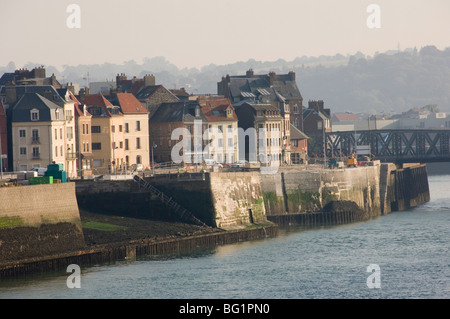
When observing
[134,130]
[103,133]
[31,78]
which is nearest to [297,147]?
[134,130]

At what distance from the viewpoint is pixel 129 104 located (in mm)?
142250

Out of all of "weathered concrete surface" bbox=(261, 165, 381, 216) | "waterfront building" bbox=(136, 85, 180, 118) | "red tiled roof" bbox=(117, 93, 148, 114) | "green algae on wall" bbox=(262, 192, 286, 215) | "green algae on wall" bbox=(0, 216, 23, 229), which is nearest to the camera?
"green algae on wall" bbox=(0, 216, 23, 229)

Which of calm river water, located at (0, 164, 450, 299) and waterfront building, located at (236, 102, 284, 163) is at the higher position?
waterfront building, located at (236, 102, 284, 163)

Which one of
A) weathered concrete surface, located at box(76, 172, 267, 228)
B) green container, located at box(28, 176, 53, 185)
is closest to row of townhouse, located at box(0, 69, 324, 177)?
weathered concrete surface, located at box(76, 172, 267, 228)

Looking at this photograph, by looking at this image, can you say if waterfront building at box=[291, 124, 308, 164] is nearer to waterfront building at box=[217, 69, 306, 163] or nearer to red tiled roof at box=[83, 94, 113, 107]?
waterfront building at box=[217, 69, 306, 163]

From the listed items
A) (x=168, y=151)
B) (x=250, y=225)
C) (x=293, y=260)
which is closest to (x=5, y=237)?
(x=293, y=260)

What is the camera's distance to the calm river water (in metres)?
83.1

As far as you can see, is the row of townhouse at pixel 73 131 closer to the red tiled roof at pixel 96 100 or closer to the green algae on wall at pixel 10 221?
the red tiled roof at pixel 96 100

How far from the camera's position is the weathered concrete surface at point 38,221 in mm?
88875

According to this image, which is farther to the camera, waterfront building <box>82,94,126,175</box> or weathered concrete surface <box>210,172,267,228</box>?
waterfront building <box>82,94,126,175</box>

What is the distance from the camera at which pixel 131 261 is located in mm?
95312

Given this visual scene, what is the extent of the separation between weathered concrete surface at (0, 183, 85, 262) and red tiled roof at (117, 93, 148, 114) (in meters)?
43.6

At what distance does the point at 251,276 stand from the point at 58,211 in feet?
54.0

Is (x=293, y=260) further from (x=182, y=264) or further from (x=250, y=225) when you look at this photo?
(x=250, y=225)
